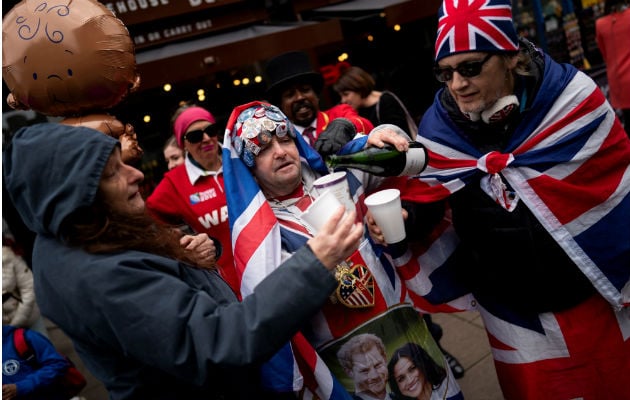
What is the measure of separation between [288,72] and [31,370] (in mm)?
2803

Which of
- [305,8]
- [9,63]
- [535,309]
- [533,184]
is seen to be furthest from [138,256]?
[305,8]

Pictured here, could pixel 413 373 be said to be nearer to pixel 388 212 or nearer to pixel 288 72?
pixel 388 212

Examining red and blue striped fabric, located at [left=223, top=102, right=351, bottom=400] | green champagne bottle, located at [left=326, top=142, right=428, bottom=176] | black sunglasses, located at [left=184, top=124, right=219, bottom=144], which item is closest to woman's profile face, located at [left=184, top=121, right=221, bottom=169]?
black sunglasses, located at [left=184, top=124, right=219, bottom=144]

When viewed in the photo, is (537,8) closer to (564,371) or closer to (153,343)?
(564,371)

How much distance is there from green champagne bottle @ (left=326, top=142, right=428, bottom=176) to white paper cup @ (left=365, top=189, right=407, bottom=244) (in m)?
0.24

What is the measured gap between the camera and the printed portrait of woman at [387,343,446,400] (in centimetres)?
195

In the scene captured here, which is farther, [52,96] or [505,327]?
[505,327]

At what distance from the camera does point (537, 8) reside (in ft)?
27.1

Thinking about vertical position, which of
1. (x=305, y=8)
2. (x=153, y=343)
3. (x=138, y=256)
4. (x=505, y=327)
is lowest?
(x=505, y=327)

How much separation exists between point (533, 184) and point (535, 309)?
22.6 inches

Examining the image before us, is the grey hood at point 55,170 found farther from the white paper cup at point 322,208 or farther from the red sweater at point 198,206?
the red sweater at point 198,206

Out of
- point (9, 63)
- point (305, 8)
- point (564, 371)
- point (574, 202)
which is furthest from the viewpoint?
Result: point (305, 8)

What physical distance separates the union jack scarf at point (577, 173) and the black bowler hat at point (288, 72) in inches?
75.0

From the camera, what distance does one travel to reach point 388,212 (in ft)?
5.51
